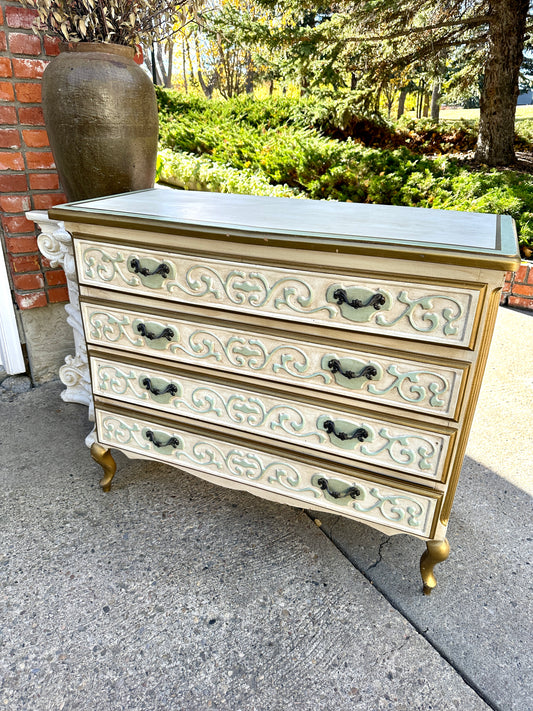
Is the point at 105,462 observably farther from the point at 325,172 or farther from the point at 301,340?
the point at 325,172

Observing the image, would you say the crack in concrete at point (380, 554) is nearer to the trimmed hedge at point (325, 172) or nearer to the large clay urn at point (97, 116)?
the large clay urn at point (97, 116)

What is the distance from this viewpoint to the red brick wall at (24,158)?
2219 millimetres

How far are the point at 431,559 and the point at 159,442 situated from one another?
1.00 metres

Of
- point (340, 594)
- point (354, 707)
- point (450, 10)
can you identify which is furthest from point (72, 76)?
point (450, 10)

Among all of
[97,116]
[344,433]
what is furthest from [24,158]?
[344,433]

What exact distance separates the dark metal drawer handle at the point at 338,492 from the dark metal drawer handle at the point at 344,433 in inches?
6.6

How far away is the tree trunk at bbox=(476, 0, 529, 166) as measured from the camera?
5664 mm

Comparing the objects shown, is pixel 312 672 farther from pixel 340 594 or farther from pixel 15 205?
pixel 15 205

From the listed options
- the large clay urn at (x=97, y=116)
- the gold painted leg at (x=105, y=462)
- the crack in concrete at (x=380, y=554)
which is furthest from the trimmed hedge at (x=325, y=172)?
the gold painted leg at (x=105, y=462)

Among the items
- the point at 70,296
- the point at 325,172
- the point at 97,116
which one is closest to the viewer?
the point at 97,116

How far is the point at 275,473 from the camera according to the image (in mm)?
1642

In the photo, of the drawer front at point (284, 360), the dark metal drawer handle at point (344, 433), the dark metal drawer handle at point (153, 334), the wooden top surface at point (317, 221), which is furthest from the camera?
the dark metal drawer handle at point (153, 334)

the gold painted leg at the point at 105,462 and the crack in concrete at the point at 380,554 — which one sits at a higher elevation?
the gold painted leg at the point at 105,462

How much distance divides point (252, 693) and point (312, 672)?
182 mm
